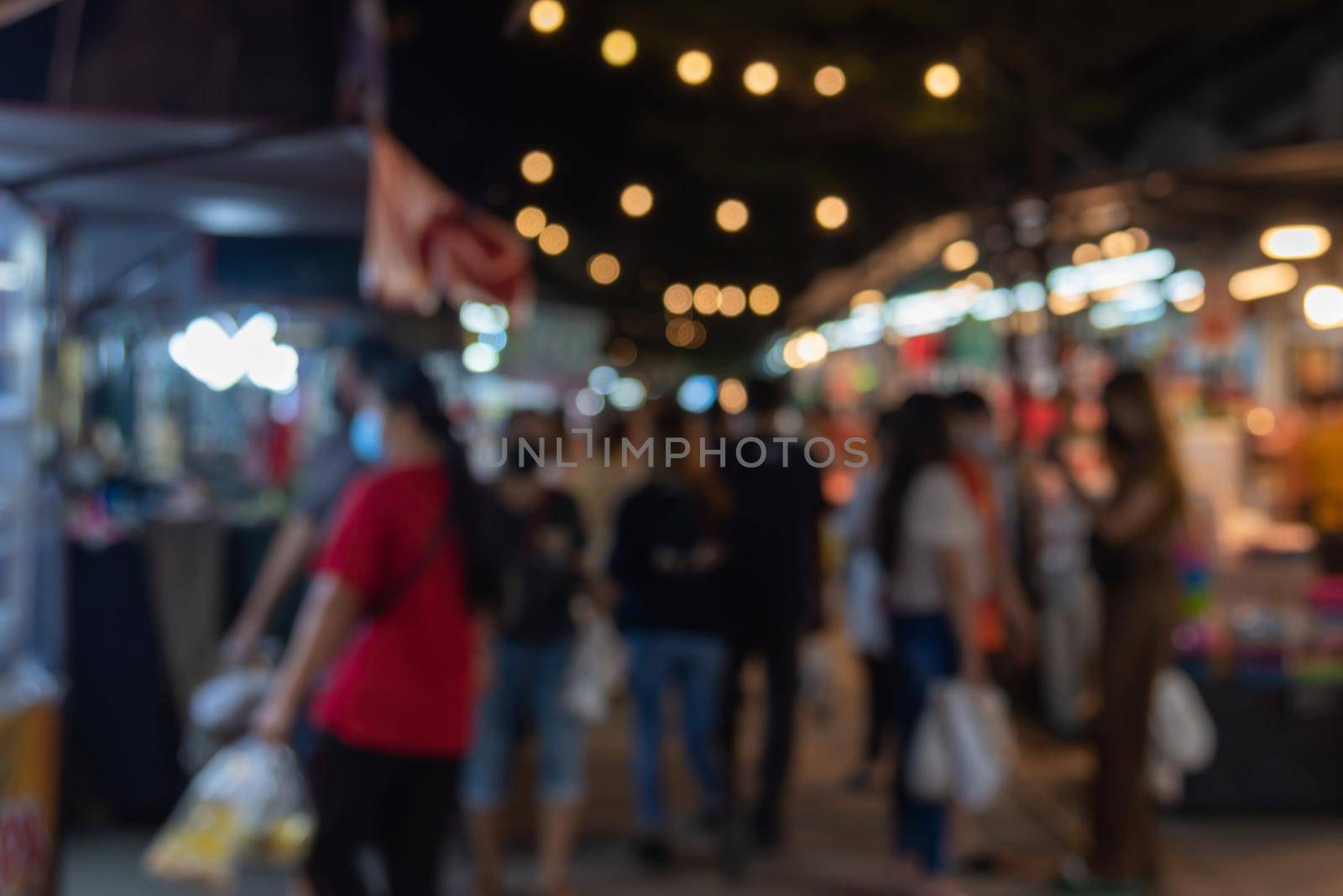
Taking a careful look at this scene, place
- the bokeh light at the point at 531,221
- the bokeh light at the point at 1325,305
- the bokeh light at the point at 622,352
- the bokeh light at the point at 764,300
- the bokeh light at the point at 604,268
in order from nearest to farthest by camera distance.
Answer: the bokeh light at the point at 1325,305 → the bokeh light at the point at 531,221 → the bokeh light at the point at 604,268 → the bokeh light at the point at 764,300 → the bokeh light at the point at 622,352

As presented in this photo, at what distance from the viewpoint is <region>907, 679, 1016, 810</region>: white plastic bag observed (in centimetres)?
525

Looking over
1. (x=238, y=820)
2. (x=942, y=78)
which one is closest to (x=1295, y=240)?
(x=942, y=78)

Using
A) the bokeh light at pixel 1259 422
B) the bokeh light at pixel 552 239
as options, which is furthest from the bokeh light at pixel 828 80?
the bokeh light at pixel 552 239

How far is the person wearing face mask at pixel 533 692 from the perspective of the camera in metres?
5.57

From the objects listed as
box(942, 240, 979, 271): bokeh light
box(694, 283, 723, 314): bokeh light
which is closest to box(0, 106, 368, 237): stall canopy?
box(942, 240, 979, 271): bokeh light

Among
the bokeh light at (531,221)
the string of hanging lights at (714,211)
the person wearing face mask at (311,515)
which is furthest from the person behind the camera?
the bokeh light at (531,221)

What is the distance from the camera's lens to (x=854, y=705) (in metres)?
10.8

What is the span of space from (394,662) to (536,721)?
206 centimetres

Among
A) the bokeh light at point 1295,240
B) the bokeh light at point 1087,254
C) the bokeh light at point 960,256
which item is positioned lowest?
the bokeh light at point 1295,240

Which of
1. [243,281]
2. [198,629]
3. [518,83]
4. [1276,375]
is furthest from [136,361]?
[1276,375]

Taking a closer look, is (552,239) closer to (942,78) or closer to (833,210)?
(833,210)

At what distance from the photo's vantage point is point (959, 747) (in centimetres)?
526

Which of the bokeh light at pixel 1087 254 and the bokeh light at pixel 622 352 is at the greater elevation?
the bokeh light at pixel 622 352

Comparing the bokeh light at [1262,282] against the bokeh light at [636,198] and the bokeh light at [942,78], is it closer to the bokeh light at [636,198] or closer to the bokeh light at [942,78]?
the bokeh light at [942,78]
